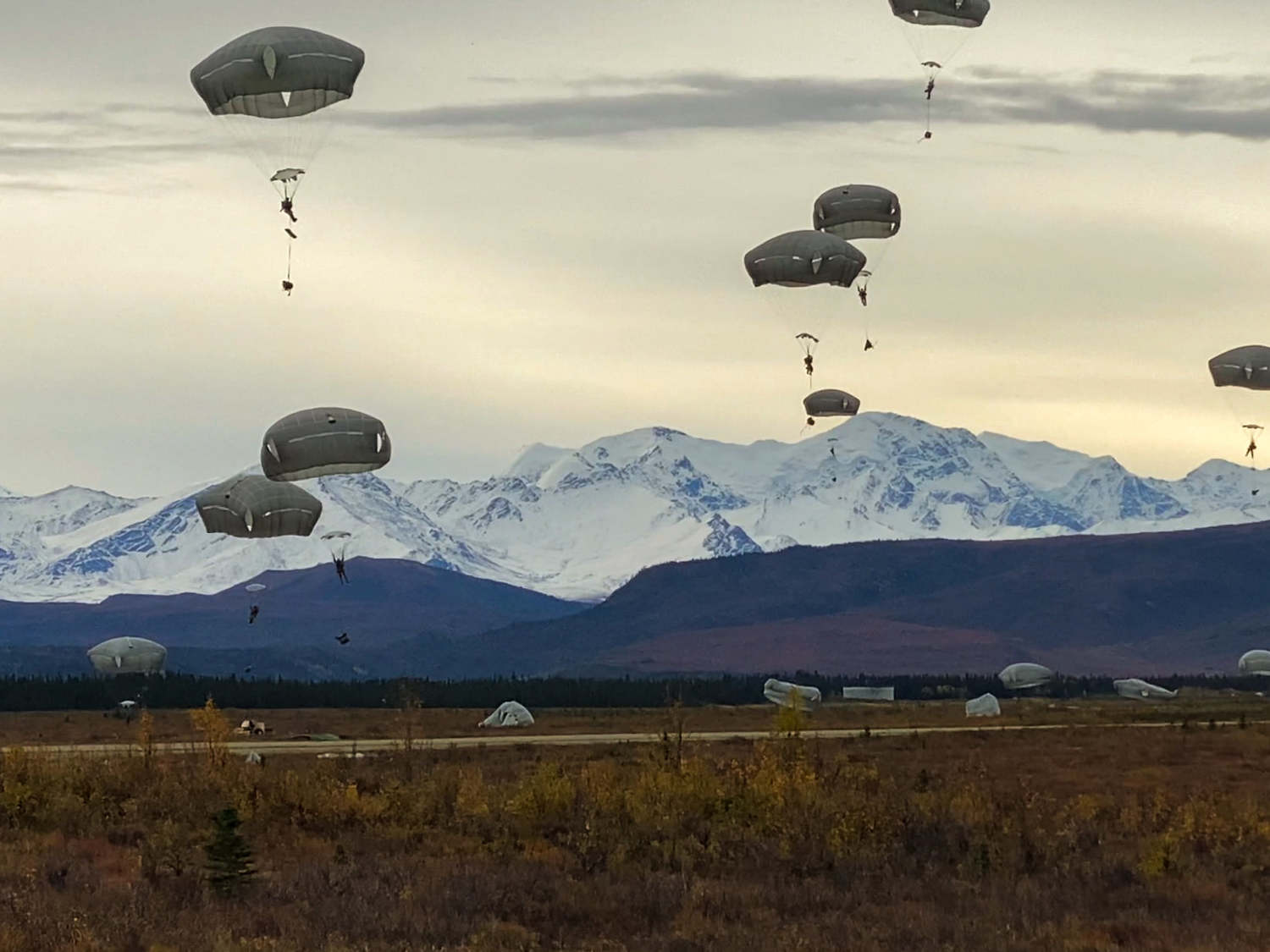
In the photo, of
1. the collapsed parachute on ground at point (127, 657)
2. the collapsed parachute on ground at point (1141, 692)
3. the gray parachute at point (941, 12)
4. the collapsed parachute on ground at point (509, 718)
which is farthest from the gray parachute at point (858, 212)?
the collapsed parachute on ground at point (127, 657)

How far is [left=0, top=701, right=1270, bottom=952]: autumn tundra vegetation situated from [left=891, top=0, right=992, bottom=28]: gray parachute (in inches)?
1184

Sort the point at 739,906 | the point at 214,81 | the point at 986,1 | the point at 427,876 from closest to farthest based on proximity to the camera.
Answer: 1. the point at 739,906
2. the point at 427,876
3. the point at 214,81
4. the point at 986,1

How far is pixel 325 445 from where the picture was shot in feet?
211

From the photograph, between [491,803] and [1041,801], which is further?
[1041,801]

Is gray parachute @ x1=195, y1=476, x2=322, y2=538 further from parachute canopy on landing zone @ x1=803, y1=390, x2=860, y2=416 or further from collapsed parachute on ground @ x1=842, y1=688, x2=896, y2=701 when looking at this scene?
collapsed parachute on ground @ x1=842, y1=688, x2=896, y2=701

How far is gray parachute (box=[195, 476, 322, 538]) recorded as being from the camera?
7912cm

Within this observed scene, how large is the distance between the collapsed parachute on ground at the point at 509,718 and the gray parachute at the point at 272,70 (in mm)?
44913

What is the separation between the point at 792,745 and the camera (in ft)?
128

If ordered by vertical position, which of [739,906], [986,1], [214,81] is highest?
[986,1]

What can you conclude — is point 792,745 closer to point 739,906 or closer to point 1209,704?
point 739,906

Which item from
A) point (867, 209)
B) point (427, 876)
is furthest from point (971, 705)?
point (427, 876)

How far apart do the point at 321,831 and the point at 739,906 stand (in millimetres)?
10965

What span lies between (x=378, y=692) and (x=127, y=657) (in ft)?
70.3

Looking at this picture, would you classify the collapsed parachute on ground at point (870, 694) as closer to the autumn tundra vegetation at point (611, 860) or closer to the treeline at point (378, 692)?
the treeline at point (378, 692)
